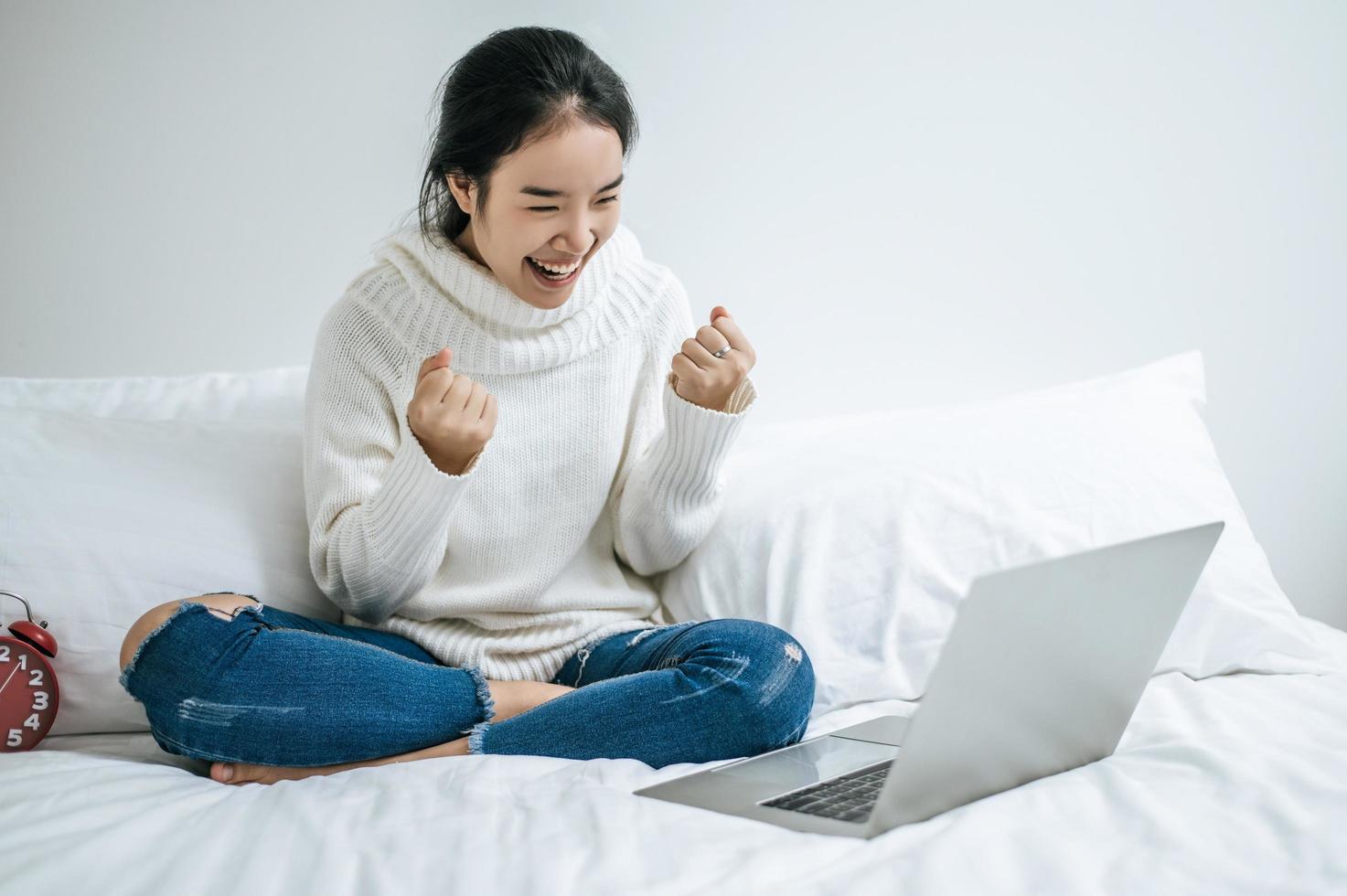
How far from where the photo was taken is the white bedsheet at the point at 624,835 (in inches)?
23.9

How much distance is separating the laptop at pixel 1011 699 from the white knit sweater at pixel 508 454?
0.37 meters

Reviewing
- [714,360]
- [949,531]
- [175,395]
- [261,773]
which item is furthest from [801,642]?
[175,395]

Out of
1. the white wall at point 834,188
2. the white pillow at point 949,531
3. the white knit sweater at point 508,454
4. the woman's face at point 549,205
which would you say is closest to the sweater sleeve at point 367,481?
the white knit sweater at point 508,454

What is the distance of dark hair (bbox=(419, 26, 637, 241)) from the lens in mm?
1015

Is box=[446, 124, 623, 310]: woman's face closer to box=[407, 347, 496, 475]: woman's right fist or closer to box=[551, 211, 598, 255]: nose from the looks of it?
box=[551, 211, 598, 255]: nose

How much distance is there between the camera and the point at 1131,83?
1577 mm

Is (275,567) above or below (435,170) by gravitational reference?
below

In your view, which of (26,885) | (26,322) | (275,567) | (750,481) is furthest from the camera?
(26,322)

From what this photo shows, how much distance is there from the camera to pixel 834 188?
5.36 feet

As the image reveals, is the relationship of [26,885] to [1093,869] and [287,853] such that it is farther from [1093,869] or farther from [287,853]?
[1093,869]

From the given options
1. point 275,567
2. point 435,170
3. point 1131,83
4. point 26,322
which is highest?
point 1131,83

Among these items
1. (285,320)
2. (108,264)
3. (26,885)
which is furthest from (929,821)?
(108,264)

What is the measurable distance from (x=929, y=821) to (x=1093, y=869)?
0.33 feet

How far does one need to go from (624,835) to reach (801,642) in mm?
509
